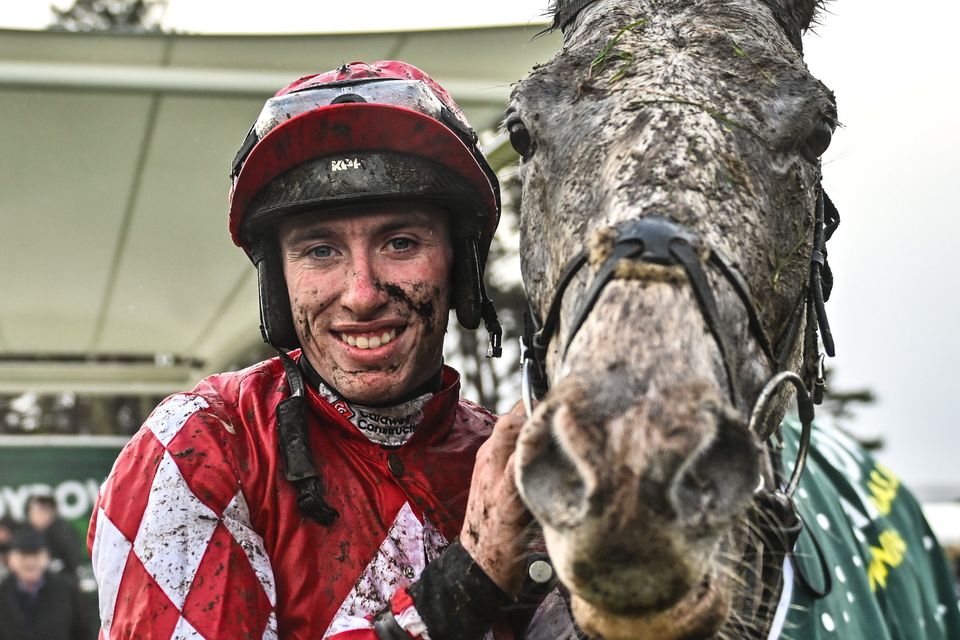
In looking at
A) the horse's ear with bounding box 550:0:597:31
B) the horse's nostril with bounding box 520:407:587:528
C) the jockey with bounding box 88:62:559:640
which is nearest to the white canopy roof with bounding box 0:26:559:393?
the horse's ear with bounding box 550:0:597:31

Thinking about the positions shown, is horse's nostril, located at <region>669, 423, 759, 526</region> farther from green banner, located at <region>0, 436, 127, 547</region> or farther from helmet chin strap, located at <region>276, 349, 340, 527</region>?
green banner, located at <region>0, 436, 127, 547</region>

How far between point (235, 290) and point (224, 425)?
5.35 meters

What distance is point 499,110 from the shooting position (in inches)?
245

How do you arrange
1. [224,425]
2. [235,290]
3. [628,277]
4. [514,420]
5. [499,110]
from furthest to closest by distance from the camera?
1. [235,290]
2. [499,110]
3. [224,425]
4. [514,420]
5. [628,277]

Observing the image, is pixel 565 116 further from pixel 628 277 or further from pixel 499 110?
pixel 499 110

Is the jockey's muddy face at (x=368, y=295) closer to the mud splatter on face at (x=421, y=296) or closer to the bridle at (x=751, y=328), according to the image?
the mud splatter on face at (x=421, y=296)

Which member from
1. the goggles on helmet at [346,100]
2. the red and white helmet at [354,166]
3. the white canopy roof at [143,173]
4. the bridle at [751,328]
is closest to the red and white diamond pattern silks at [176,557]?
the red and white helmet at [354,166]

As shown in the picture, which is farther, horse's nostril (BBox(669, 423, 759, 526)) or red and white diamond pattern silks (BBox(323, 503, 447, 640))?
red and white diamond pattern silks (BBox(323, 503, 447, 640))

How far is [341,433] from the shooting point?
8.54 feet

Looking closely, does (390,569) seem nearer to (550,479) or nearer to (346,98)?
(550,479)

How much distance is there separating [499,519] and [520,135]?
87cm

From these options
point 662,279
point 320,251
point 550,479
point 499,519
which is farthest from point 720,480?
point 320,251

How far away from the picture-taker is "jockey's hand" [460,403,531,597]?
6.75 ft

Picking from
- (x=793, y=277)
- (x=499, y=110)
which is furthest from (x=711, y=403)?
(x=499, y=110)
